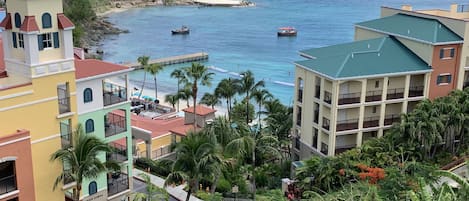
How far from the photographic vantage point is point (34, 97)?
91.4 feet

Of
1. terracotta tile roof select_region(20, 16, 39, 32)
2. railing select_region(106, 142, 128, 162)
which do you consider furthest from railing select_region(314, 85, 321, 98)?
terracotta tile roof select_region(20, 16, 39, 32)

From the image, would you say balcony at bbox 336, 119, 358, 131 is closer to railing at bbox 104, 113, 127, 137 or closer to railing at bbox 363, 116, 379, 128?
railing at bbox 363, 116, 379, 128

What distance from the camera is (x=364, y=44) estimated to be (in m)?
48.1

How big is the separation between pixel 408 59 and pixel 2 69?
30.5 metres

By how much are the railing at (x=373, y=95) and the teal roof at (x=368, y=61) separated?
178 cm

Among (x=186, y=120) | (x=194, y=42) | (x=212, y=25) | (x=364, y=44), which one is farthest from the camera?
(x=212, y=25)

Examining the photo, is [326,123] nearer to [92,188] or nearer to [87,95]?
[92,188]

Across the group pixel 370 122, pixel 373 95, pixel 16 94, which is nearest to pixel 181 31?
pixel 370 122

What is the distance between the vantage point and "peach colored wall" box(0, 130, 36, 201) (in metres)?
26.6

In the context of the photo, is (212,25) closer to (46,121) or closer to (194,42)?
(194,42)

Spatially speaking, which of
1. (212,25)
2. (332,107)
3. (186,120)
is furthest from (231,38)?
(332,107)

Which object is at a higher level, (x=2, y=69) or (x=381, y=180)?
(x=2, y=69)

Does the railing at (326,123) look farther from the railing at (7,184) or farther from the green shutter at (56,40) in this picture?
the railing at (7,184)

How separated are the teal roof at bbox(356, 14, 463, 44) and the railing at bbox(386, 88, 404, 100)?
4.50m
